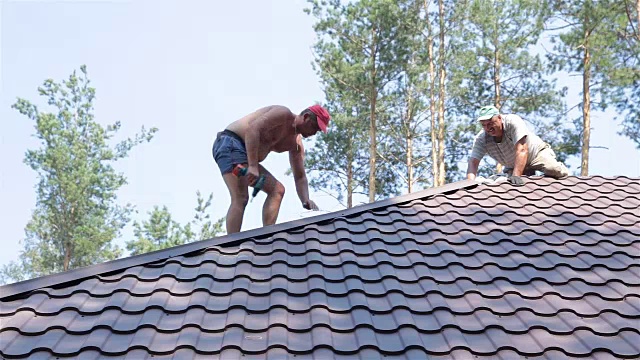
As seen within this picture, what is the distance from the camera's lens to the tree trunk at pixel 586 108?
74.0 feet

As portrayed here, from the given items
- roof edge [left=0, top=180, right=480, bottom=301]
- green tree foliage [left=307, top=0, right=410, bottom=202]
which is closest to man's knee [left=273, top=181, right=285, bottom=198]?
roof edge [left=0, top=180, right=480, bottom=301]

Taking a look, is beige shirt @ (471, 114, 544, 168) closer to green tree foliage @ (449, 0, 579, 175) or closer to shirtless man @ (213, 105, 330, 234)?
shirtless man @ (213, 105, 330, 234)

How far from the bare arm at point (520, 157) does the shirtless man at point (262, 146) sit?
1826mm

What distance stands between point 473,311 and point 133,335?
1750 millimetres

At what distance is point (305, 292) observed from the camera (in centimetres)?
444

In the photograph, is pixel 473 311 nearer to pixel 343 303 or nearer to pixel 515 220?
pixel 343 303

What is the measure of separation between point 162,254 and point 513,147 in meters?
3.71

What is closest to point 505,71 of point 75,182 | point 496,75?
point 496,75

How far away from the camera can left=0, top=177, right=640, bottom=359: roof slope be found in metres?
3.85

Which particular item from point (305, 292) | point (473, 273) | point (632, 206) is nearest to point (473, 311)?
point (473, 273)

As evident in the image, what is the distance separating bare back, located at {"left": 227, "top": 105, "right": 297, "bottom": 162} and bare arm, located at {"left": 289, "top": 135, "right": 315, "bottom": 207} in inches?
2.6

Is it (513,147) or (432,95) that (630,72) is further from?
(513,147)

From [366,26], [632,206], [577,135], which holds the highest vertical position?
[366,26]

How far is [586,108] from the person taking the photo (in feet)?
76.4
